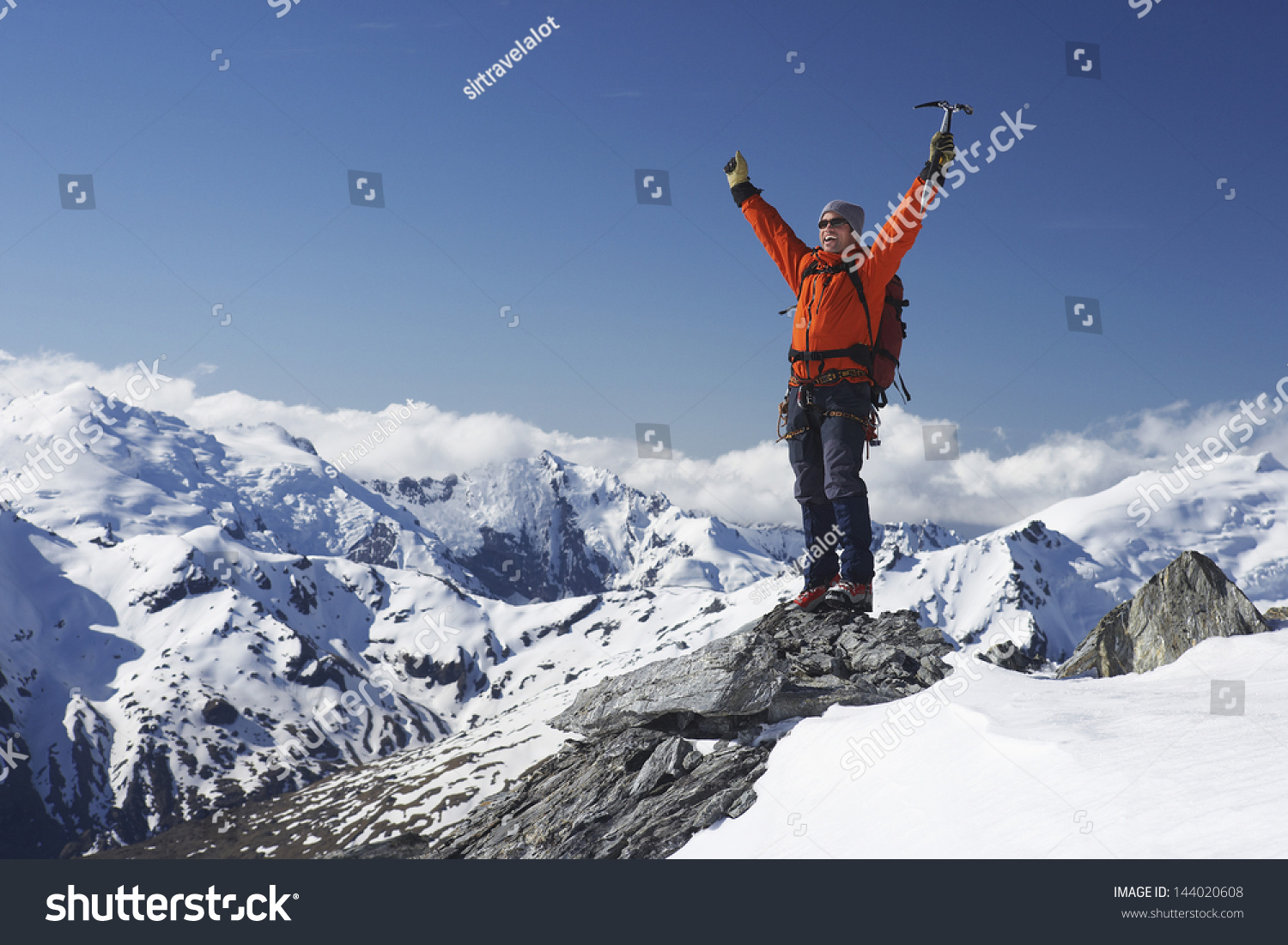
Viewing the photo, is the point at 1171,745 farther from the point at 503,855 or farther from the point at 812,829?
the point at 503,855

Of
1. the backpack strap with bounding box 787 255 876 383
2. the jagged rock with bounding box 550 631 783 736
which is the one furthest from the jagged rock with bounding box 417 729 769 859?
the backpack strap with bounding box 787 255 876 383

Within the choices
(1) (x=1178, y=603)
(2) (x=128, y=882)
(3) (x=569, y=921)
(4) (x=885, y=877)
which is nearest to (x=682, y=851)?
(3) (x=569, y=921)

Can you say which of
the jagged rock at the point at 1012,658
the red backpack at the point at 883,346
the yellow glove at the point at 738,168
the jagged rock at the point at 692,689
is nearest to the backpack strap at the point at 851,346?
the red backpack at the point at 883,346

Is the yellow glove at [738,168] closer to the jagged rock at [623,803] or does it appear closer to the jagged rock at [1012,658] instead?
the jagged rock at [623,803]

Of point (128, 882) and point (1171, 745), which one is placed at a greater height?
point (1171, 745)

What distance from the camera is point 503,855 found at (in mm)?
10719

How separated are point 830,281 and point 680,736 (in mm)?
6949

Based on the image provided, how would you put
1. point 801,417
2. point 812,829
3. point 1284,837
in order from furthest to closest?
point 801,417 → point 812,829 → point 1284,837

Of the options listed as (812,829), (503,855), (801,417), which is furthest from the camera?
(801,417)

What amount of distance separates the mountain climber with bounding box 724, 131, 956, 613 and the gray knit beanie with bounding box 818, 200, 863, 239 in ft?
0.04

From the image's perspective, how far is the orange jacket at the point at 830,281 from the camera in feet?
35.4

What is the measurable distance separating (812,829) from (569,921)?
105 inches

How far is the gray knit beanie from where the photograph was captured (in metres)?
11.5

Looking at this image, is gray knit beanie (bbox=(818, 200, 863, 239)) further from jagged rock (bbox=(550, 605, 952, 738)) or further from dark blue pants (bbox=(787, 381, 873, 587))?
jagged rock (bbox=(550, 605, 952, 738))
